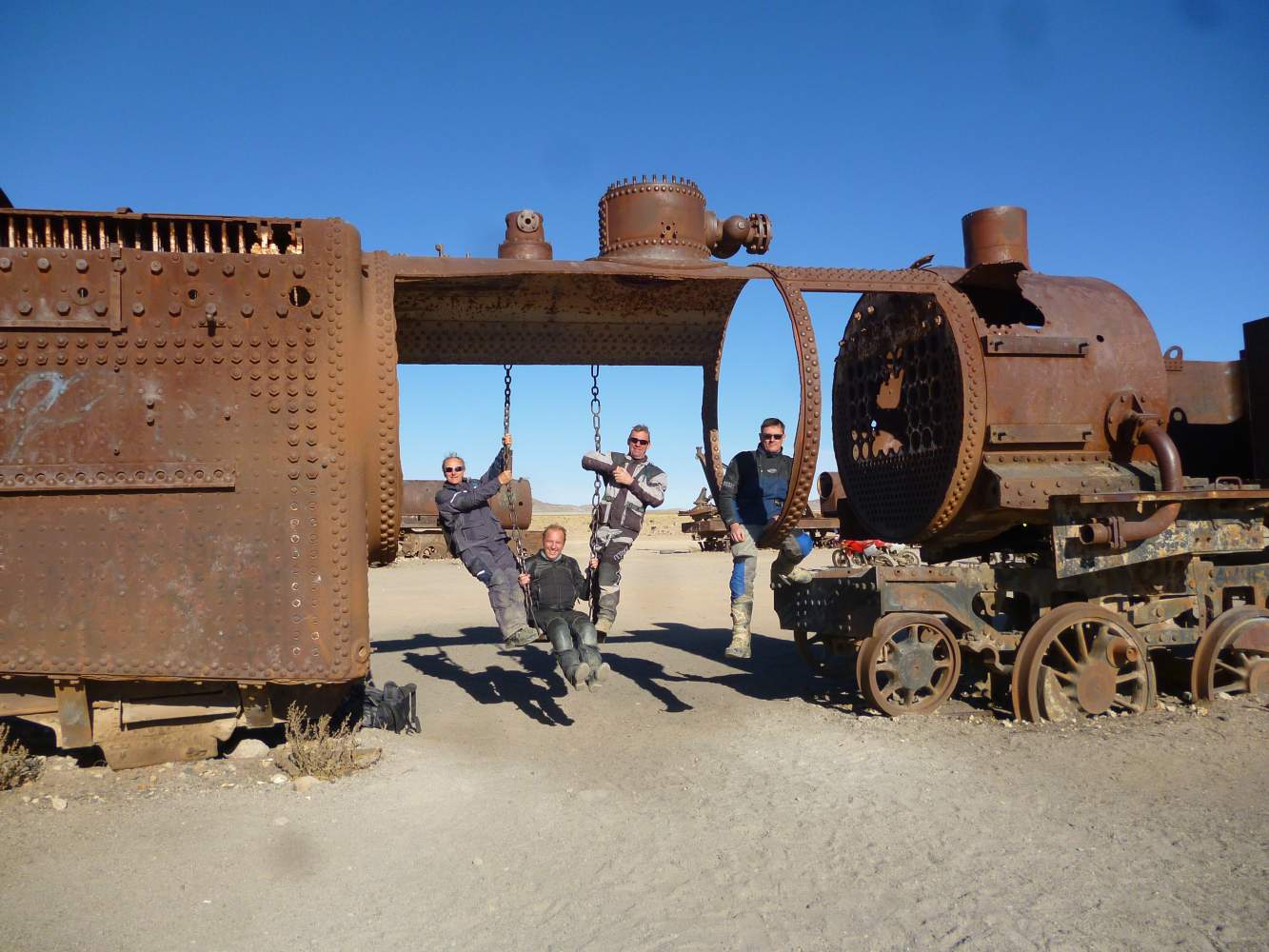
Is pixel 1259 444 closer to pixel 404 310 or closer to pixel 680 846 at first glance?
pixel 680 846

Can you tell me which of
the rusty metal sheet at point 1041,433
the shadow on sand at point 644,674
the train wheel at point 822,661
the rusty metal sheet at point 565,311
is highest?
the rusty metal sheet at point 565,311

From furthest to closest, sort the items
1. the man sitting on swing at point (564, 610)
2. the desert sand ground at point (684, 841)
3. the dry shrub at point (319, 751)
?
1. the man sitting on swing at point (564, 610)
2. the dry shrub at point (319, 751)
3. the desert sand ground at point (684, 841)

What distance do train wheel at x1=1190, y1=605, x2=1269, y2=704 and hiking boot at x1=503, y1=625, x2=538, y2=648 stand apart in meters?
4.95

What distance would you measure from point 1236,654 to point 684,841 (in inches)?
198

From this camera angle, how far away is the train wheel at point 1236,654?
6992 mm

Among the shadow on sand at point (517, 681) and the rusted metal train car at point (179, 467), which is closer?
the rusted metal train car at point (179, 467)

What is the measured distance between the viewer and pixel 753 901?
3938 mm

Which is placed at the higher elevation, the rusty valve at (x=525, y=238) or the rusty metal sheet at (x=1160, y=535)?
the rusty valve at (x=525, y=238)

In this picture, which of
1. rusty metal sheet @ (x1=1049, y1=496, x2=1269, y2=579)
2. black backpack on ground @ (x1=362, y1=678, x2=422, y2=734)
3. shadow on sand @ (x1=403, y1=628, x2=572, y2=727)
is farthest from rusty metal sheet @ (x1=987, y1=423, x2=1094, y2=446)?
black backpack on ground @ (x1=362, y1=678, x2=422, y2=734)

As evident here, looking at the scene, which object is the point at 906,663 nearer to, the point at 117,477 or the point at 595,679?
the point at 595,679

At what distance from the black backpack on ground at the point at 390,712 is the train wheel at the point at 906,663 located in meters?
3.29

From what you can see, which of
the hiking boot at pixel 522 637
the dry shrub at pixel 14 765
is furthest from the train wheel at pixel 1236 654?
the dry shrub at pixel 14 765

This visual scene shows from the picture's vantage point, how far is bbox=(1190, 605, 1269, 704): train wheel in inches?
275

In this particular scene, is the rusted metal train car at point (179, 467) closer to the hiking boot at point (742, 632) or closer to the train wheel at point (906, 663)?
the train wheel at point (906, 663)
